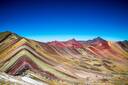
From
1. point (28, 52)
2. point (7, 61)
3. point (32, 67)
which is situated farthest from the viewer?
point (28, 52)

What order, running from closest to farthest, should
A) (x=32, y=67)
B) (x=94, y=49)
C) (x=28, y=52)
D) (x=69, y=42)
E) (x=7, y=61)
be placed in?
(x=32, y=67), (x=7, y=61), (x=28, y=52), (x=94, y=49), (x=69, y=42)

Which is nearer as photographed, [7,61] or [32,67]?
[32,67]

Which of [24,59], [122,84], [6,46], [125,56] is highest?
[125,56]

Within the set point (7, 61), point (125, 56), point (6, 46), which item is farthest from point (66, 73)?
point (125, 56)

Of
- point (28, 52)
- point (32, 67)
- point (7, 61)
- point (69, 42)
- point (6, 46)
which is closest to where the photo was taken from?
point (32, 67)

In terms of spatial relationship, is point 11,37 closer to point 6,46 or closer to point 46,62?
point 6,46

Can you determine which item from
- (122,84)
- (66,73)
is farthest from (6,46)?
(122,84)

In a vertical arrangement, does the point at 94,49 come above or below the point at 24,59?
above

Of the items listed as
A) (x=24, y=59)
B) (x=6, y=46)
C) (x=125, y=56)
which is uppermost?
(x=125, y=56)

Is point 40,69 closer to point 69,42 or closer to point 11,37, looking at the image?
point 11,37
